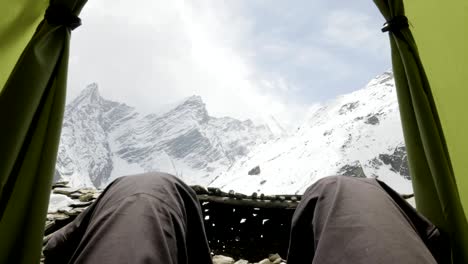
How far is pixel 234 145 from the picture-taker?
155500 millimetres

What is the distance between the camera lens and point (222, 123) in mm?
160750

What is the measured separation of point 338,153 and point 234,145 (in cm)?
7490

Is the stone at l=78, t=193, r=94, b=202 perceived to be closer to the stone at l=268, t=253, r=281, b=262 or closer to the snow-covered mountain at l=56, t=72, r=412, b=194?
the stone at l=268, t=253, r=281, b=262

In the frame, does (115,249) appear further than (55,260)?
No

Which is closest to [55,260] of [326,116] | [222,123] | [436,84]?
[436,84]

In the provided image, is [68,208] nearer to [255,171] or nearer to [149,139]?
[255,171]

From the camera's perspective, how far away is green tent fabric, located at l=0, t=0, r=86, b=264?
3.91 feet

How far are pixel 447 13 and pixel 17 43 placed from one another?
6.21 ft

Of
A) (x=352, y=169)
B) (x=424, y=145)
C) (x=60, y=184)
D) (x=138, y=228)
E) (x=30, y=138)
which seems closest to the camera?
(x=138, y=228)

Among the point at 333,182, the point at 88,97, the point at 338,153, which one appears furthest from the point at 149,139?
the point at 333,182

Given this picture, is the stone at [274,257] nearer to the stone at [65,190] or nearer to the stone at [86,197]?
the stone at [86,197]

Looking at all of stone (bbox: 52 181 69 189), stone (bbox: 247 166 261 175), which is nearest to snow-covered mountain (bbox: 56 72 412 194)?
stone (bbox: 247 166 261 175)

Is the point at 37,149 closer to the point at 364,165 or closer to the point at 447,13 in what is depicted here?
the point at 447,13

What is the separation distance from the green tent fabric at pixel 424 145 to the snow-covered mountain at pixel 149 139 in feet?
450
